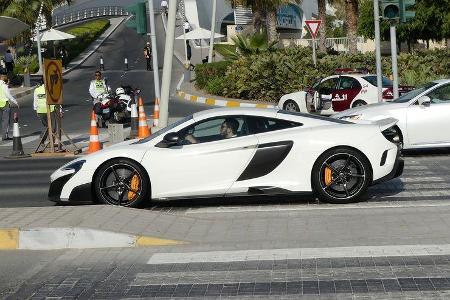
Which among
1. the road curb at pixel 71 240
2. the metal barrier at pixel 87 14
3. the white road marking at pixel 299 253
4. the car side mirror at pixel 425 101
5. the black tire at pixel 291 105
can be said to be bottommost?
the white road marking at pixel 299 253

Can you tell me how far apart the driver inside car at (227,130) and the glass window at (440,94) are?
19.0 ft

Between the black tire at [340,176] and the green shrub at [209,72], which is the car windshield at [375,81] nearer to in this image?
the green shrub at [209,72]

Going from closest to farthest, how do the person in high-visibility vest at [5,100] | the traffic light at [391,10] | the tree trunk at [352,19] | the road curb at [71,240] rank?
the road curb at [71,240] → the traffic light at [391,10] → the person in high-visibility vest at [5,100] → the tree trunk at [352,19]

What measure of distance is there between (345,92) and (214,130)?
14.7 meters

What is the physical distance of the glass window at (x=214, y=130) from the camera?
35.9 feet

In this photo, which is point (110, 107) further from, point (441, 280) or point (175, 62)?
point (175, 62)

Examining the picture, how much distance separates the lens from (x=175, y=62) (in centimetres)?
5850

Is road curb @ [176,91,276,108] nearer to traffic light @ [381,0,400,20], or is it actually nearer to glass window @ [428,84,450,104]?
traffic light @ [381,0,400,20]

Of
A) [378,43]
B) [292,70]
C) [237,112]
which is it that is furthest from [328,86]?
[237,112]

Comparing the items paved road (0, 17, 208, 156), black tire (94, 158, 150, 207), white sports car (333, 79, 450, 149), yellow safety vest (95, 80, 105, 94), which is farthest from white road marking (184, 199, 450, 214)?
yellow safety vest (95, 80, 105, 94)

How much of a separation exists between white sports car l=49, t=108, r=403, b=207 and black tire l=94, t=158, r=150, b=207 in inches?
0.5

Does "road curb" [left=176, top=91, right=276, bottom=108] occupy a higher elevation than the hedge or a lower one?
lower

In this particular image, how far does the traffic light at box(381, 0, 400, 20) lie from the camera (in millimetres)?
18875

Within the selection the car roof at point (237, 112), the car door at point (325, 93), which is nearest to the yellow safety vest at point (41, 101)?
the car door at point (325, 93)
